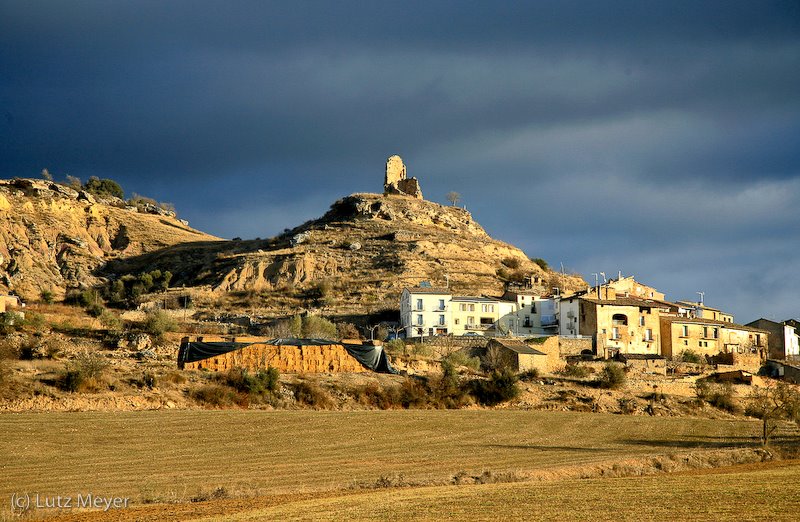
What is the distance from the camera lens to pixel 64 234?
103750mm

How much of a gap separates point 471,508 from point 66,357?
34.7m

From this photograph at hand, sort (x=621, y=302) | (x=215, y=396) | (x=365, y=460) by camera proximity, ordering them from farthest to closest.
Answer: (x=621, y=302) < (x=215, y=396) < (x=365, y=460)

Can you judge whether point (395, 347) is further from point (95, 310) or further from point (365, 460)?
point (95, 310)

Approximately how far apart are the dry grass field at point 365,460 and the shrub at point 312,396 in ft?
10.2

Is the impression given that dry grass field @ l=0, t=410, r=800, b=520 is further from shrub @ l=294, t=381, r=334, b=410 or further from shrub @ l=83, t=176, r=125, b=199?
shrub @ l=83, t=176, r=125, b=199

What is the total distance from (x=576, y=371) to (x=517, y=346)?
446 cm

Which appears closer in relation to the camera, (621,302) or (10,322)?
(10,322)

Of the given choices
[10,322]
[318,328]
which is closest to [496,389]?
[318,328]

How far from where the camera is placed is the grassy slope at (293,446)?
97.4ft

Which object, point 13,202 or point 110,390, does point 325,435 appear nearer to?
point 110,390

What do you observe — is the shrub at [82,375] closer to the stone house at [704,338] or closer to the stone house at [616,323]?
the stone house at [616,323]

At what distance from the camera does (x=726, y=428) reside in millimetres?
50031

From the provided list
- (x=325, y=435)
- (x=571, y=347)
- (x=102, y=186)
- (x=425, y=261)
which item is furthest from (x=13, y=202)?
(x=325, y=435)

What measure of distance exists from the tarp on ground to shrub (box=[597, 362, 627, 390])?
45.7 feet
